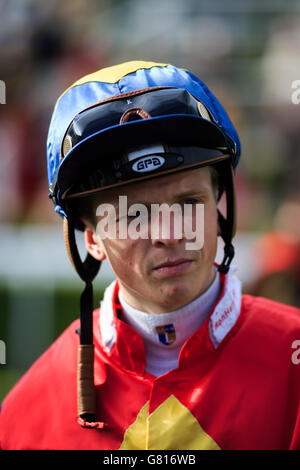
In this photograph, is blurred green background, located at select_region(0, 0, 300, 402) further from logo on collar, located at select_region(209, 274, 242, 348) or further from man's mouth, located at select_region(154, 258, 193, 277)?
man's mouth, located at select_region(154, 258, 193, 277)

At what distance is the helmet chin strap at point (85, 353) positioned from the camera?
2107mm

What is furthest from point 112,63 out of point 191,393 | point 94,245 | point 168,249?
point 191,393

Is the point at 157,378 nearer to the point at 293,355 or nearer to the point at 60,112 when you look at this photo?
the point at 293,355

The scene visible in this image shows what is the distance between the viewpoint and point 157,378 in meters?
2.09

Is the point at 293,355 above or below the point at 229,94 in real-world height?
below

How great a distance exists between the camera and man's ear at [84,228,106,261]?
2.26 metres

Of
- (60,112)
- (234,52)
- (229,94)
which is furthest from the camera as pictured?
(234,52)

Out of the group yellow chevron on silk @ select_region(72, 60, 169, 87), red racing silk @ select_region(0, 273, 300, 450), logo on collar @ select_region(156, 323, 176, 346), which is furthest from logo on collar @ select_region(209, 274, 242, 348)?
yellow chevron on silk @ select_region(72, 60, 169, 87)

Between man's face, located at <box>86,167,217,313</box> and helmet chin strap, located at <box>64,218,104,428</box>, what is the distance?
0.81 feet

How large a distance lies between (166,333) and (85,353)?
288 millimetres

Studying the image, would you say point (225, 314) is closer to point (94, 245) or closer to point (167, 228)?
point (167, 228)

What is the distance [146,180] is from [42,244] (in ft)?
12.3

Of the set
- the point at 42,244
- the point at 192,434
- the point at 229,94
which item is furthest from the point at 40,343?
the point at 192,434

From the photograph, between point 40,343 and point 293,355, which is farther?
point 40,343
